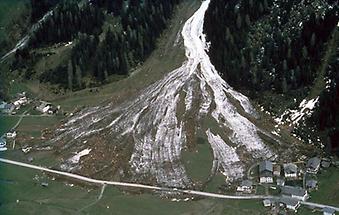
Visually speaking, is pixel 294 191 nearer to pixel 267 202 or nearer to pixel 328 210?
pixel 267 202

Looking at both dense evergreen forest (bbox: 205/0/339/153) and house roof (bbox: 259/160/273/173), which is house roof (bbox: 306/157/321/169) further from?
dense evergreen forest (bbox: 205/0/339/153)

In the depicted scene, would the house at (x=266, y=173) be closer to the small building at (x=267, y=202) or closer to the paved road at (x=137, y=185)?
the paved road at (x=137, y=185)

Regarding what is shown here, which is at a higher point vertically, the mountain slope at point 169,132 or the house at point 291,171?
the mountain slope at point 169,132

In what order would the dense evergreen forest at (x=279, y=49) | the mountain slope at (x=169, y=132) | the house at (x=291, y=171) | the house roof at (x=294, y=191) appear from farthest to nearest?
the dense evergreen forest at (x=279, y=49), the mountain slope at (x=169, y=132), the house at (x=291, y=171), the house roof at (x=294, y=191)

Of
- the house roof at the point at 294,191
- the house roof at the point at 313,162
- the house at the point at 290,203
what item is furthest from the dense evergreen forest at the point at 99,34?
the house at the point at 290,203

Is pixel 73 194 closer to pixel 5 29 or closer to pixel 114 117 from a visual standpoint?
pixel 114 117

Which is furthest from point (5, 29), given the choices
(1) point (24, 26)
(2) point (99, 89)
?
(2) point (99, 89)
